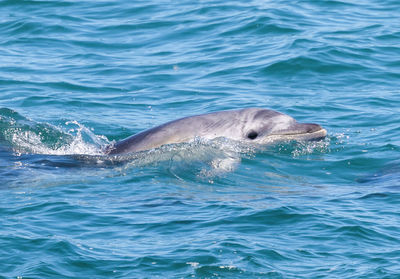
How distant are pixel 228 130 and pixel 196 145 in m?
0.81

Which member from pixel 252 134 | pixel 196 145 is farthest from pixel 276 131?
pixel 196 145

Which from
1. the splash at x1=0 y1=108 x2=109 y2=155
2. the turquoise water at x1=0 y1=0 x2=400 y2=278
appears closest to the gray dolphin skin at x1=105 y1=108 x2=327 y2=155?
the turquoise water at x1=0 y1=0 x2=400 y2=278

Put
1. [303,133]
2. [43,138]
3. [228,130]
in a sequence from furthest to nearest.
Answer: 1. [43,138]
2. [303,133]
3. [228,130]

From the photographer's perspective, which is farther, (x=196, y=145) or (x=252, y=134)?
(x=252, y=134)

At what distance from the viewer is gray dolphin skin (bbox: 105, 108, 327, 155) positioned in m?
14.5

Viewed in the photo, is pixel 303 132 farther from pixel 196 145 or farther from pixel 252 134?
pixel 196 145

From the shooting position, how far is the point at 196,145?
47.3ft

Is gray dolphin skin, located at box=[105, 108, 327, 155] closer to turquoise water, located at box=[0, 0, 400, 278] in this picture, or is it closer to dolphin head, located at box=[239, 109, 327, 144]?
dolphin head, located at box=[239, 109, 327, 144]

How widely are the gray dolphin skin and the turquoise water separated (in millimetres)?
270

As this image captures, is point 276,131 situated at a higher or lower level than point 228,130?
lower

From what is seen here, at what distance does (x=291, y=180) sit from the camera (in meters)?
13.7

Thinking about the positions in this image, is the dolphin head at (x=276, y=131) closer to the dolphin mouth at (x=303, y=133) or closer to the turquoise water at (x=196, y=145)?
the dolphin mouth at (x=303, y=133)

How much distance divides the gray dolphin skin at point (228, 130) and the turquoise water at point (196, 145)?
0.27m

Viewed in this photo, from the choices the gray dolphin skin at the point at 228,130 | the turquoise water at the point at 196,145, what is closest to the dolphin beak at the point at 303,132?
the gray dolphin skin at the point at 228,130
